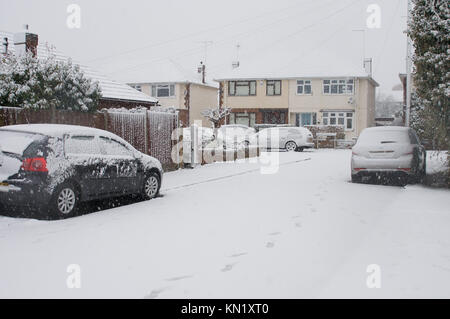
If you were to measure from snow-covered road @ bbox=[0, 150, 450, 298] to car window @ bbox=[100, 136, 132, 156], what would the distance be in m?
1.15

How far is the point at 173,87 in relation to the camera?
50.6m

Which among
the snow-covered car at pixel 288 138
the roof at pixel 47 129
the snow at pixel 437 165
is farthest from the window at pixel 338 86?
the roof at pixel 47 129

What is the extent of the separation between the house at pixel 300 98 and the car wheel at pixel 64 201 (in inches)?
1479

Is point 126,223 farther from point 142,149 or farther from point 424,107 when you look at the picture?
point 424,107

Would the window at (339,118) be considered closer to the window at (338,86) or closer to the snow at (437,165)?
the window at (338,86)

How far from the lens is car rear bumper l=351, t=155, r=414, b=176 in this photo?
13719 mm

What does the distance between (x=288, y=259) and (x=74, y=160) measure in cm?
469

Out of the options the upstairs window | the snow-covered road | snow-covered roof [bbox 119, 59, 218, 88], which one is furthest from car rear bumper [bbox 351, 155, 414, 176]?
snow-covered roof [bbox 119, 59, 218, 88]

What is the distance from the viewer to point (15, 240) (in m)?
7.36

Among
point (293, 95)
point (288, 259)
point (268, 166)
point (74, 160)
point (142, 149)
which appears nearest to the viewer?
point (288, 259)

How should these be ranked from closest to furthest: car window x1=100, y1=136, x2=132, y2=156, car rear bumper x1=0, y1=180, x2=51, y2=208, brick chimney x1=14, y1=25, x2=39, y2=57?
car rear bumper x1=0, y1=180, x2=51, y2=208
car window x1=100, y1=136, x2=132, y2=156
brick chimney x1=14, y1=25, x2=39, y2=57

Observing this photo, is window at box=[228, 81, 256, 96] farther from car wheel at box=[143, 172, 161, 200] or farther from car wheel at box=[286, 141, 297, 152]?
car wheel at box=[143, 172, 161, 200]

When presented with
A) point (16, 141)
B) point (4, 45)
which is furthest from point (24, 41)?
point (16, 141)
